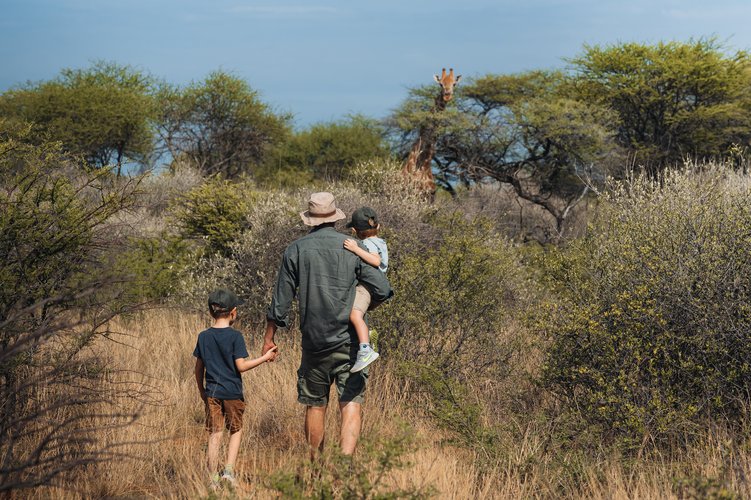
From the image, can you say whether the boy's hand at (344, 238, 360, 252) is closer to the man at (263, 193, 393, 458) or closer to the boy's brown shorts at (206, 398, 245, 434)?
the man at (263, 193, 393, 458)

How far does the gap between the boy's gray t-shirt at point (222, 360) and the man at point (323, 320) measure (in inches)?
8.0

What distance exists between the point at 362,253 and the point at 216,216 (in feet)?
25.2

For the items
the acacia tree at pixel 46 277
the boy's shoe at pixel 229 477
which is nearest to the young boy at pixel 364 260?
the boy's shoe at pixel 229 477

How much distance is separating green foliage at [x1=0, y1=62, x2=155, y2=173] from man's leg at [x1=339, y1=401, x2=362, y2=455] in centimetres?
2662

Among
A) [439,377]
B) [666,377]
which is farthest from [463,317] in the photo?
[666,377]

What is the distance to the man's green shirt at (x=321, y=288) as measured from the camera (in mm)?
4910

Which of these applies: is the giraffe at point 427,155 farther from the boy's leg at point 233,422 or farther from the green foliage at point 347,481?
the green foliage at point 347,481

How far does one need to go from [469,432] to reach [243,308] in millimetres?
5040

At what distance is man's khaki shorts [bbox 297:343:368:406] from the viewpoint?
500cm

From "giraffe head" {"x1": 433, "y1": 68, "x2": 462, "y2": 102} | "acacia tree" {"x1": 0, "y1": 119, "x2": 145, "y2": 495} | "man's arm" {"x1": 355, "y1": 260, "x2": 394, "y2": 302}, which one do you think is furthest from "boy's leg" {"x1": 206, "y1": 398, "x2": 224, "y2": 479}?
"giraffe head" {"x1": 433, "y1": 68, "x2": 462, "y2": 102}

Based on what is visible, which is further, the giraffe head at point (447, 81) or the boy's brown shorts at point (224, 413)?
the giraffe head at point (447, 81)

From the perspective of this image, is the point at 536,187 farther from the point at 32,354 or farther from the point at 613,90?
the point at 32,354

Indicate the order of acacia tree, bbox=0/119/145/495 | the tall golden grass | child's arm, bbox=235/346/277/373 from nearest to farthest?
the tall golden grass
child's arm, bbox=235/346/277/373
acacia tree, bbox=0/119/145/495

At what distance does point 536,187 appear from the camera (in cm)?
2427
